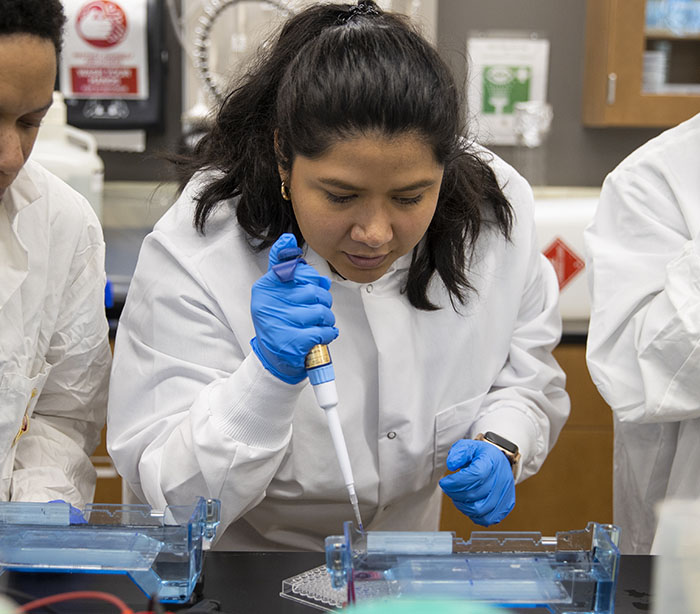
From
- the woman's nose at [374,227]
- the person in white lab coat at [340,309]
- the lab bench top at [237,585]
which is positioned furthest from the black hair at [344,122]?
the lab bench top at [237,585]

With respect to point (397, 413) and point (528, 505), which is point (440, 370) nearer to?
point (397, 413)

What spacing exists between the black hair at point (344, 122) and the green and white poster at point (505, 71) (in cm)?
163

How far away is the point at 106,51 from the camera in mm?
2951

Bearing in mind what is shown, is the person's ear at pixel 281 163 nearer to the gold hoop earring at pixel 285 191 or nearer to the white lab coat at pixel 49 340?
the gold hoop earring at pixel 285 191

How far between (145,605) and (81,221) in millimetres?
737

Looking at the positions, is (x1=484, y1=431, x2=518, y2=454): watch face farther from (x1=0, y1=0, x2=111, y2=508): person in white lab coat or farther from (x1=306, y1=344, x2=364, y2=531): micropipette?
(x1=0, y1=0, x2=111, y2=508): person in white lab coat

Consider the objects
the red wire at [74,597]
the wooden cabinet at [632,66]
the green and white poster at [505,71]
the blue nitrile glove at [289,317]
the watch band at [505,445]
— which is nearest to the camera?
the red wire at [74,597]

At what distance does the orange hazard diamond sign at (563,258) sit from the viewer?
240 cm

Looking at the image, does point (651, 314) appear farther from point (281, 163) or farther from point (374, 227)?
point (281, 163)

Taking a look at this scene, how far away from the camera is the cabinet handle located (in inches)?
112

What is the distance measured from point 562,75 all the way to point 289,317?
2.30 meters

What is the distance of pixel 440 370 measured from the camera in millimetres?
1507

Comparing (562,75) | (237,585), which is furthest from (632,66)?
(237,585)

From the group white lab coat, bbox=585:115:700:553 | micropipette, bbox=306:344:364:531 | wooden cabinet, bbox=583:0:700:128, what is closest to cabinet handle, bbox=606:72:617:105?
wooden cabinet, bbox=583:0:700:128
